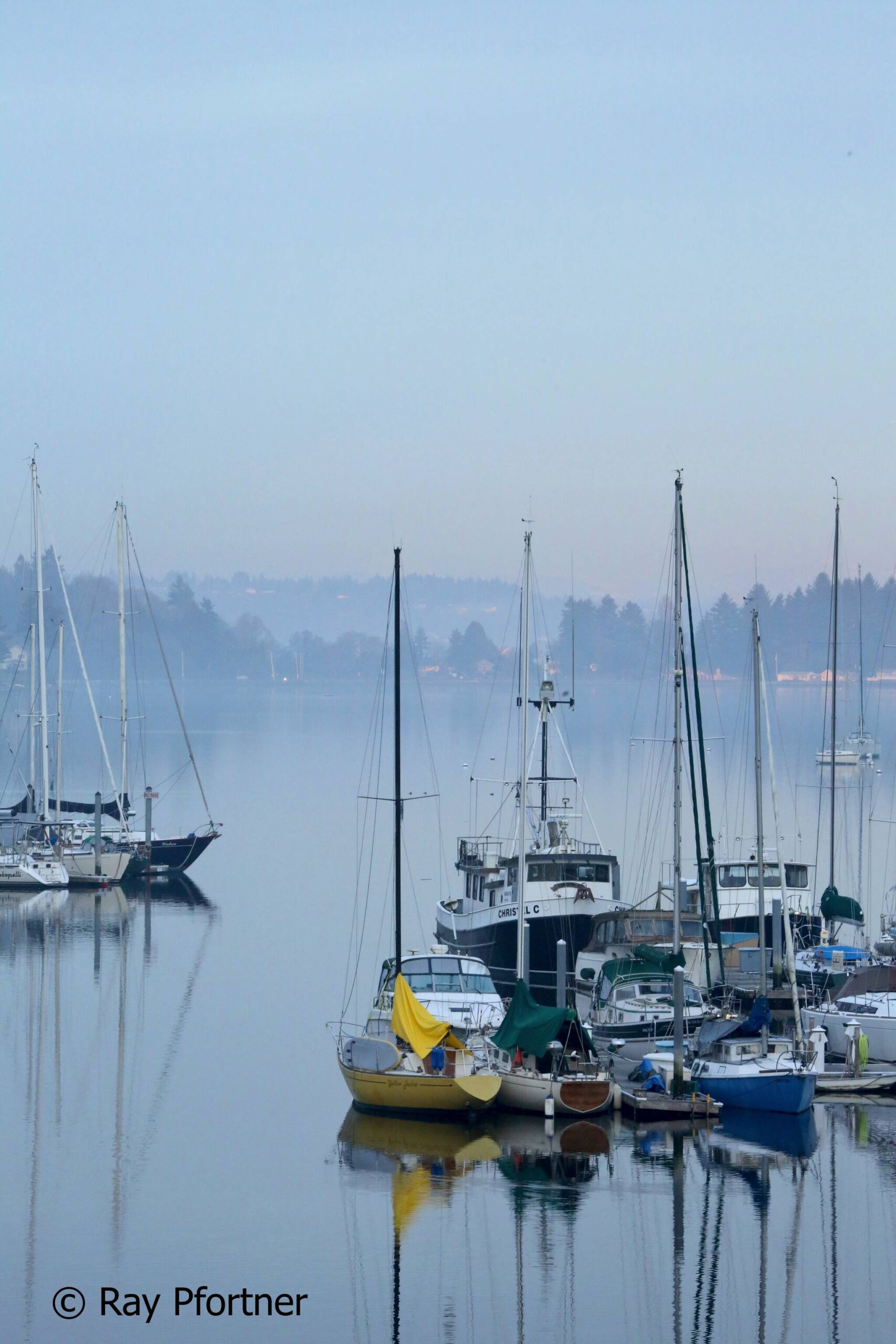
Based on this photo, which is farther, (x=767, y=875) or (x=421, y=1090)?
(x=767, y=875)

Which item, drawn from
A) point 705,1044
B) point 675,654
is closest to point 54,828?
point 675,654

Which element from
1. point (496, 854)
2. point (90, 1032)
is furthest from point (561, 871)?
point (90, 1032)

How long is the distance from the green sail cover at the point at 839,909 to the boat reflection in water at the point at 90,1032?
48.9 feet

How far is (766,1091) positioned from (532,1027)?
12.2ft

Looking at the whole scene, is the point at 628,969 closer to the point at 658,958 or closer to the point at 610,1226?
the point at 658,958

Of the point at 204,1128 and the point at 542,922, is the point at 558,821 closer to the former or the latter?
the point at 542,922

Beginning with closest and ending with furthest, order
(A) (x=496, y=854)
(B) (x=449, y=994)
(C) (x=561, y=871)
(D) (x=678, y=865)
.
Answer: (B) (x=449, y=994) → (D) (x=678, y=865) → (C) (x=561, y=871) → (A) (x=496, y=854)

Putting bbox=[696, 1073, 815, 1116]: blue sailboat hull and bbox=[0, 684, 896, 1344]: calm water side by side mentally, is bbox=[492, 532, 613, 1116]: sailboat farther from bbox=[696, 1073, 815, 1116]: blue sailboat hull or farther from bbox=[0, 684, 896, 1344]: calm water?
bbox=[696, 1073, 815, 1116]: blue sailboat hull

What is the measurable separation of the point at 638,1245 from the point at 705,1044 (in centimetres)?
572

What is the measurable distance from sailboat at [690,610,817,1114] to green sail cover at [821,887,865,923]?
42.2 feet

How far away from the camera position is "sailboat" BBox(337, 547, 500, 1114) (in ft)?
80.6

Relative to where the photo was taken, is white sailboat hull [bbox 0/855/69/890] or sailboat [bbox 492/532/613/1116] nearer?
sailboat [bbox 492/532/613/1116]

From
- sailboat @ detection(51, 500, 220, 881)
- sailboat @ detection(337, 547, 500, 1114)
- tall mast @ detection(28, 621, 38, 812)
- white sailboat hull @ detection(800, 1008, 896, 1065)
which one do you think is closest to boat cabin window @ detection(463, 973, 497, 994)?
sailboat @ detection(337, 547, 500, 1114)

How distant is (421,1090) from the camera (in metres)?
24.8
